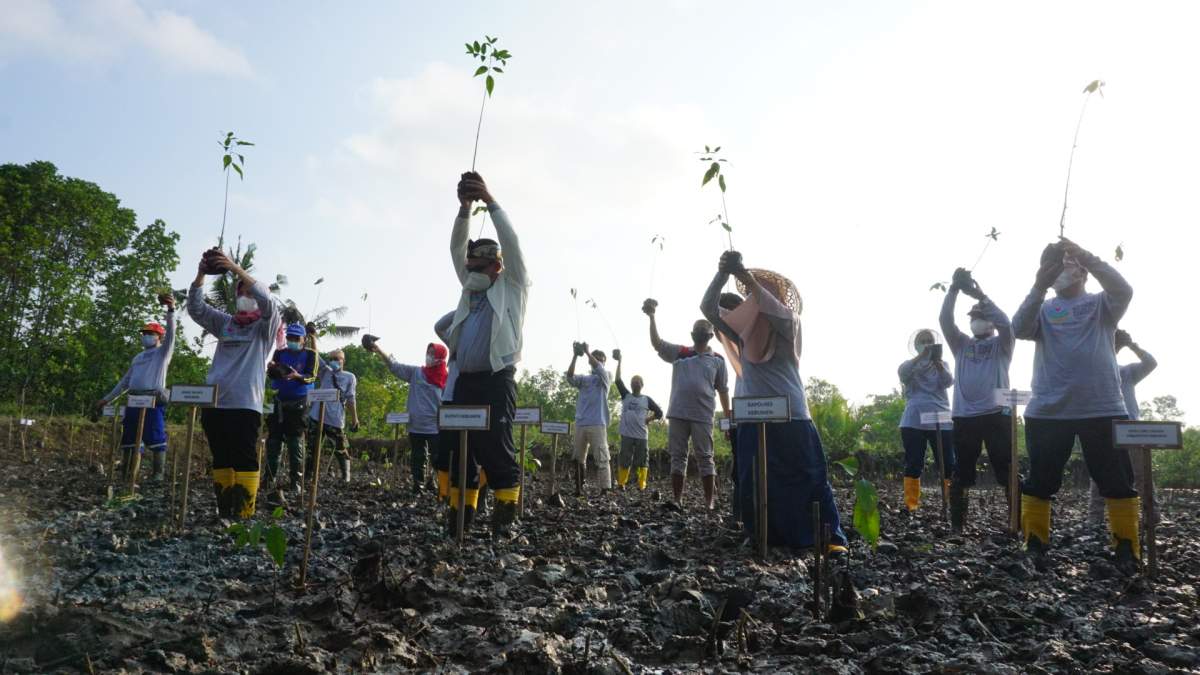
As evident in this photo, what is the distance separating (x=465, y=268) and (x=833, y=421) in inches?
700

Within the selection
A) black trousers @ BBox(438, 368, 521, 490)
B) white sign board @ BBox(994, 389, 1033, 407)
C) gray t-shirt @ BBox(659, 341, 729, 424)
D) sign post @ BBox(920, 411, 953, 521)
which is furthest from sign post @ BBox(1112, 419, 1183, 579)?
gray t-shirt @ BBox(659, 341, 729, 424)

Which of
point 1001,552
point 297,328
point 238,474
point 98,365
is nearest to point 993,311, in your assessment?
point 1001,552

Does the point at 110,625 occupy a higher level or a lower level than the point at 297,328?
lower

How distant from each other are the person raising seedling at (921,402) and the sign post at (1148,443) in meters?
3.39

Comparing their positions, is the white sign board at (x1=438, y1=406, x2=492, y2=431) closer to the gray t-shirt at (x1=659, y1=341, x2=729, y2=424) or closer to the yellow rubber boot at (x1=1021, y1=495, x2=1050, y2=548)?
the yellow rubber boot at (x1=1021, y1=495, x2=1050, y2=548)

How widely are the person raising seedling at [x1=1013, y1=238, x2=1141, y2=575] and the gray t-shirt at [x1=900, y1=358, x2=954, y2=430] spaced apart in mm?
2824

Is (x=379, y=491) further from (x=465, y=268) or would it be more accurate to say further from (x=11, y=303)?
(x=11, y=303)

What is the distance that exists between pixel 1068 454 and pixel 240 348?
17.2 ft

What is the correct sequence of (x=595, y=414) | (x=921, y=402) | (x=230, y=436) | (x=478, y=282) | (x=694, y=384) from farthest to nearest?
(x=595, y=414) < (x=694, y=384) < (x=921, y=402) < (x=230, y=436) < (x=478, y=282)

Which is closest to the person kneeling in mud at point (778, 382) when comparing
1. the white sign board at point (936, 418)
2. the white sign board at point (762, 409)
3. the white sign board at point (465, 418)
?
the white sign board at point (762, 409)

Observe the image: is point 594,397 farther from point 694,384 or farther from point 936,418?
point 936,418

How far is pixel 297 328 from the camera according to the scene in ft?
25.5

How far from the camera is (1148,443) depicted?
3.91 metres

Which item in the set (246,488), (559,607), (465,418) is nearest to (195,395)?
(246,488)
